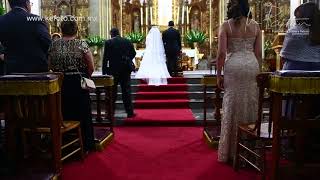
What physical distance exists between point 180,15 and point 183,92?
826cm

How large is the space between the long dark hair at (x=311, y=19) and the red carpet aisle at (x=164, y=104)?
13.0 feet

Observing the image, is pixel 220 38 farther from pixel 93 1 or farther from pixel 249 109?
pixel 93 1

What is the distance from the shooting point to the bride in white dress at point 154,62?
432 inches

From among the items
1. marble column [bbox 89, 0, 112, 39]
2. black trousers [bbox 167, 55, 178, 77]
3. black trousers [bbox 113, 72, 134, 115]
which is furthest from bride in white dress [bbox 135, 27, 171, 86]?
marble column [bbox 89, 0, 112, 39]

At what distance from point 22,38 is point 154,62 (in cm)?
669

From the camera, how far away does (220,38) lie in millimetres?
4668

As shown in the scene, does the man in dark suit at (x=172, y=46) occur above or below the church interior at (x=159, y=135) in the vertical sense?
above

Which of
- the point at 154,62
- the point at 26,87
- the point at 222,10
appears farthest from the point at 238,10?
the point at 222,10

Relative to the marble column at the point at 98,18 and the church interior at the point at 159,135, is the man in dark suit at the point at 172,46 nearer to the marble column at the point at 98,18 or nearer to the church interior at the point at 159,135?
the church interior at the point at 159,135

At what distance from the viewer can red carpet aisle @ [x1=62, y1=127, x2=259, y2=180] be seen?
4.49 m

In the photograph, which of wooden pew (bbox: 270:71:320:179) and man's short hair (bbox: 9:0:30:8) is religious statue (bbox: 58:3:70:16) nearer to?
man's short hair (bbox: 9:0:30:8)

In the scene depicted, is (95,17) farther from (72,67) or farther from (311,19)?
(311,19)

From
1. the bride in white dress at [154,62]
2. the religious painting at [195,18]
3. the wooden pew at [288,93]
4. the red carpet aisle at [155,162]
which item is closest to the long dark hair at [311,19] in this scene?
the wooden pew at [288,93]

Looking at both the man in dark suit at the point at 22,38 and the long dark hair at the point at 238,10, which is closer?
the long dark hair at the point at 238,10
